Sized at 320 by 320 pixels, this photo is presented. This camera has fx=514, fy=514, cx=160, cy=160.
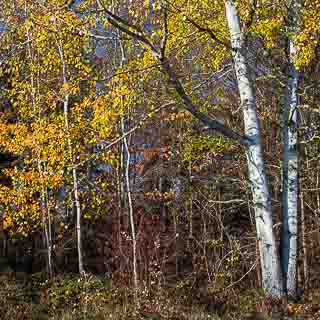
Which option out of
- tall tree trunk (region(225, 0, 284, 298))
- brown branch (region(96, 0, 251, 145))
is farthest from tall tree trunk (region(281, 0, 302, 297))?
brown branch (region(96, 0, 251, 145))

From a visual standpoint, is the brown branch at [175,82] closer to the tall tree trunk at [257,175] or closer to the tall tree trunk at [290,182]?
the tall tree trunk at [257,175]

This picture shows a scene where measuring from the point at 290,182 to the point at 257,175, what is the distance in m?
0.88

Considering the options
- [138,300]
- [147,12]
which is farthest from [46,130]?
[138,300]

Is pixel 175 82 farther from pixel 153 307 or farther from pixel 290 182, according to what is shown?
pixel 153 307

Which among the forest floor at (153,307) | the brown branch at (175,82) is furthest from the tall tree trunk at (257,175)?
the forest floor at (153,307)

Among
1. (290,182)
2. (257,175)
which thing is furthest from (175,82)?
(290,182)

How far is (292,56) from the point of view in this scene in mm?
7469

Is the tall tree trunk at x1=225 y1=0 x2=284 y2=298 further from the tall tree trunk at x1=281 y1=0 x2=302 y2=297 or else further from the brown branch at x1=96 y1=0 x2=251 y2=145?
the tall tree trunk at x1=281 y1=0 x2=302 y2=297

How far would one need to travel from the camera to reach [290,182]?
7.86 m

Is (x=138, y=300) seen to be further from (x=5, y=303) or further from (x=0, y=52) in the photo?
(x=0, y=52)

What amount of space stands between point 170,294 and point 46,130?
3.74 metres

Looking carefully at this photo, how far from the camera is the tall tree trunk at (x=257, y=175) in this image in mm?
7227

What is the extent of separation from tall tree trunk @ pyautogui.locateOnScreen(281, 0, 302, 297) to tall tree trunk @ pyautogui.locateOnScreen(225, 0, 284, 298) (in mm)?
416

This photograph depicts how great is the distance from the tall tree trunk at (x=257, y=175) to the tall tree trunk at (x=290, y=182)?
416 mm
